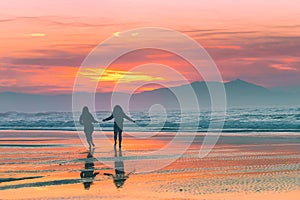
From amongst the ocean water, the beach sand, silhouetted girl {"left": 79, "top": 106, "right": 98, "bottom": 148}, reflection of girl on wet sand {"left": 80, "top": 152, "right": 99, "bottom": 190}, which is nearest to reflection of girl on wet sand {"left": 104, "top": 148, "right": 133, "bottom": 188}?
the beach sand

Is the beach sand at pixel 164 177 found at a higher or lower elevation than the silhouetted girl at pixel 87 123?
lower

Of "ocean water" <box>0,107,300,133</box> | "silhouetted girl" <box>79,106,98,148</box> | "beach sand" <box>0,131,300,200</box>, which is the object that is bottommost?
"beach sand" <box>0,131,300,200</box>

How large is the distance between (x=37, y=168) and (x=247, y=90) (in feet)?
551

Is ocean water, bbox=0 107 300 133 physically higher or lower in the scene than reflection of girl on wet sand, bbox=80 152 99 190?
higher

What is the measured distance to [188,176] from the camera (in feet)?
55.7

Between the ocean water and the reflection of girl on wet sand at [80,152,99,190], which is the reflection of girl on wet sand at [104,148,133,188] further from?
the ocean water

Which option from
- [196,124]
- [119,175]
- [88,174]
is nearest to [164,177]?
[119,175]

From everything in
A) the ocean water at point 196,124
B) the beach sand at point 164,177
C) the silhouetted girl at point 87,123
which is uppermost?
the ocean water at point 196,124

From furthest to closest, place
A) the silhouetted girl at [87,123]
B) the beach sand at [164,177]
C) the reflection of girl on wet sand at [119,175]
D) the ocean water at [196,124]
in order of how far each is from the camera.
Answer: the ocean water at [196,124] → the silhouetted girl at [87,123] → the reflection of girl on wet sand at [119,175] → the beach sand at [164,177]

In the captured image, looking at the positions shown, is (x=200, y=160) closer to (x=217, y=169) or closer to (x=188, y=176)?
(x=217, y=169)

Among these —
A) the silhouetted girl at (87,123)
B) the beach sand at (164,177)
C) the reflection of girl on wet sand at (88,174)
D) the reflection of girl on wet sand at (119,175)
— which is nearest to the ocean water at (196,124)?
the silhouetted girl at (87,123)

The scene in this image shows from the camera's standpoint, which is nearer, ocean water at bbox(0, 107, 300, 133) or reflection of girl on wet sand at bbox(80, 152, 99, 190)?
reflection of girl on wet sand at bbox(80, 152, 99, 190)

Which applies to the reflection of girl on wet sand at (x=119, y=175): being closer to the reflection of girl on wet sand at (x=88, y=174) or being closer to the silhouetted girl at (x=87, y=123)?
the reflection of girl on wet sand at (x=88, y=174)

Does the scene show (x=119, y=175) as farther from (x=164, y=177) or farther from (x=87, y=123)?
(x=87, y=123)
